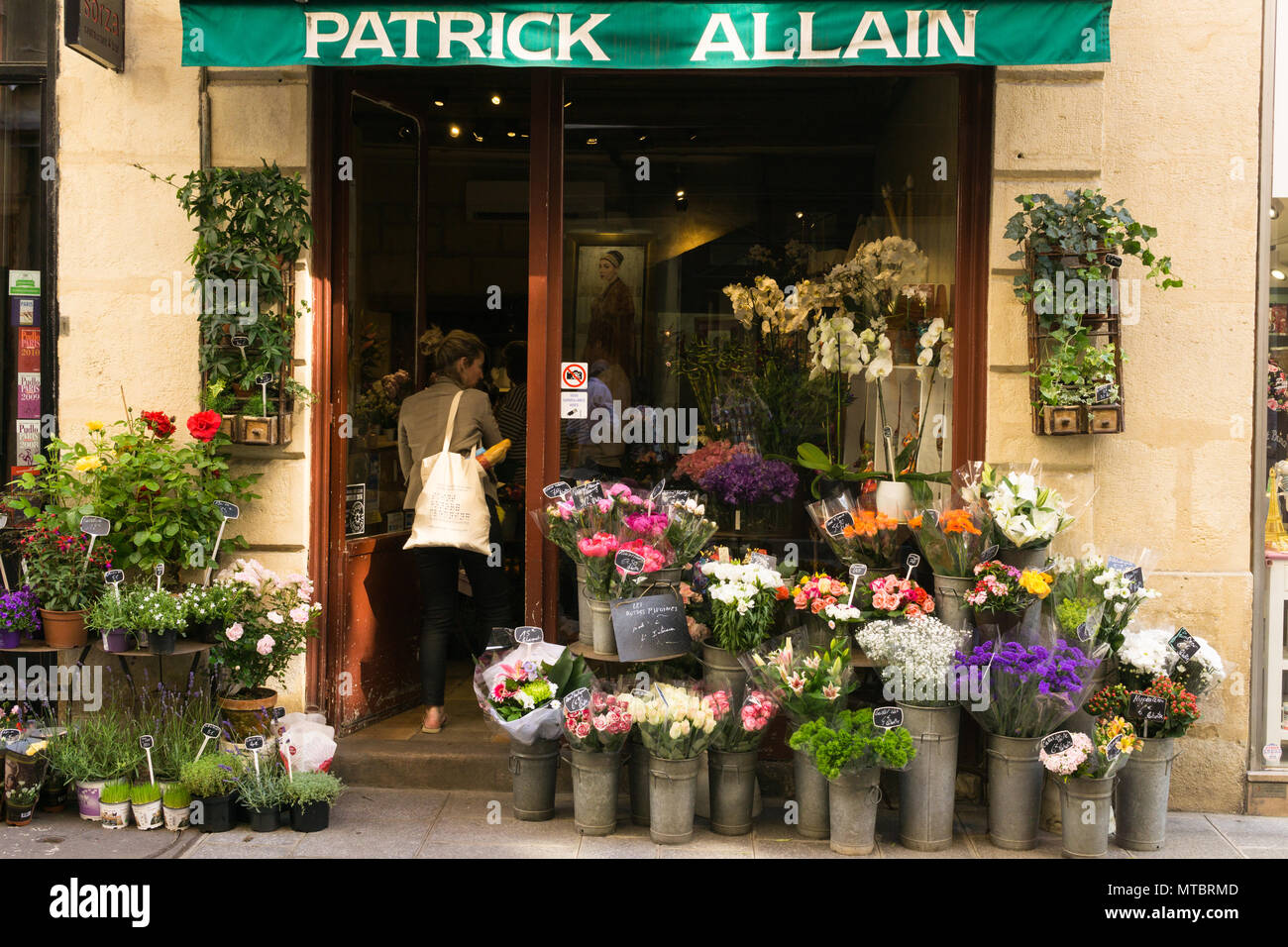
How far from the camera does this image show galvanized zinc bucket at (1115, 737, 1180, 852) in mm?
4746

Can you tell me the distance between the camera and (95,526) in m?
4.96

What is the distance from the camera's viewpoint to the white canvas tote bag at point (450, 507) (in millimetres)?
5766

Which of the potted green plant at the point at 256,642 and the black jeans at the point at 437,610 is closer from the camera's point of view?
the potted green plant at the point at 256,642

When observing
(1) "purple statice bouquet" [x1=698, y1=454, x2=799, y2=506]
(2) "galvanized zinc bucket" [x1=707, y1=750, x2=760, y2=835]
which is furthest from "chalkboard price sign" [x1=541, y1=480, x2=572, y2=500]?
(2) "galvanized zinc bucket" [x1=707, y1=750, x2=760, y2=835]

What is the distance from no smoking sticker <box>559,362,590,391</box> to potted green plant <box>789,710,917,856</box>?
2.02 metres

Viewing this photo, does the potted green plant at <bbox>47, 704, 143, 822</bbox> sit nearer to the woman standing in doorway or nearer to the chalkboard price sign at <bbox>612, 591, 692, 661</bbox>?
the woman standing in doorway

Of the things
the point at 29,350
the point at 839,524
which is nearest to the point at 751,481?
the point at 839,524

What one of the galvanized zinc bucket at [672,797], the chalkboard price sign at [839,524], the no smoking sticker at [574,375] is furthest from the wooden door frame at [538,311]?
the galvanized zinc bucket at [672,797]

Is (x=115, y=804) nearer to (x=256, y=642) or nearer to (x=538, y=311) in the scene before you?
(x=256, y=642)

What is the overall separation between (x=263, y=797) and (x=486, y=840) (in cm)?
94

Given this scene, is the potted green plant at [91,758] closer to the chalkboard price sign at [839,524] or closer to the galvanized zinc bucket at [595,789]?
the galvanized zinc bucket at [595,789]

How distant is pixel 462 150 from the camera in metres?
7.68

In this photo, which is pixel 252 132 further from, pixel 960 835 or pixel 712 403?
pixel 960 835

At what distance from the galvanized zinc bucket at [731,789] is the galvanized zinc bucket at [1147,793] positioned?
5.06ft
